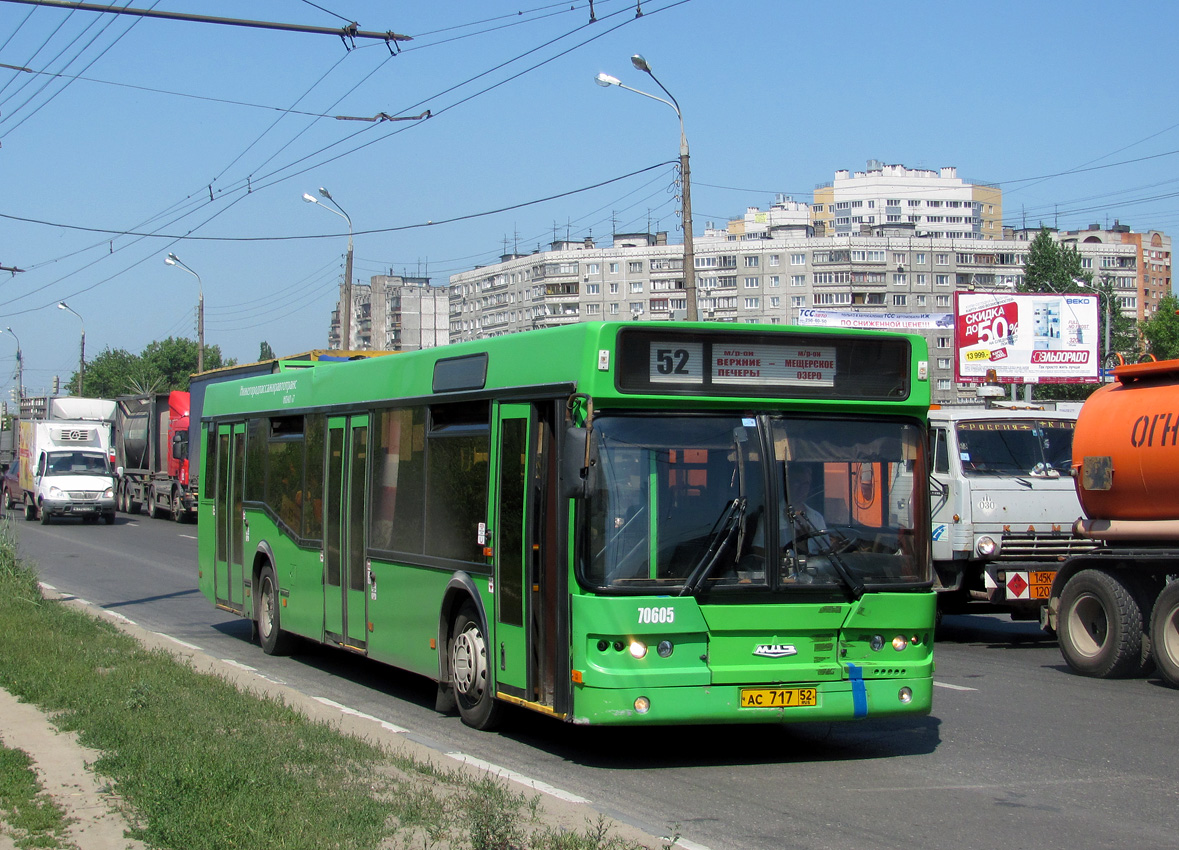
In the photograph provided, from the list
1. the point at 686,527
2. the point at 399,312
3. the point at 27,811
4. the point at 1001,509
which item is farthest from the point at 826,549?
the point at 399,312

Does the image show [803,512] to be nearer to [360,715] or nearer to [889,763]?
[889,763]

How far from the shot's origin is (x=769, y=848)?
6145 mm

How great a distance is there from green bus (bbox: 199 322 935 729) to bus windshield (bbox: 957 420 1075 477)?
6026mm

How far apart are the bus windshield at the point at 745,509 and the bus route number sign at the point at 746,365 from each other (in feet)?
0.81

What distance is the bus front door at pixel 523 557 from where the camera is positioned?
26.9ft

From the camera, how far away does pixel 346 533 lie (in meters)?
11.4

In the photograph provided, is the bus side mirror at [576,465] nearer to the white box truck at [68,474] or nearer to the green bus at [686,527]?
the green bus at [686,527]

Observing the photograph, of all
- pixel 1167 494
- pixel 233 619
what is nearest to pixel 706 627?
pixel 1167 494

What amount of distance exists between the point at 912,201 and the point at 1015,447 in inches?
6876

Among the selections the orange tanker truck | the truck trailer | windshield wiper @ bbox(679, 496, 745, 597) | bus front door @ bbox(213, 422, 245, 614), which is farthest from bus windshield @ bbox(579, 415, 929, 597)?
the truck trailer

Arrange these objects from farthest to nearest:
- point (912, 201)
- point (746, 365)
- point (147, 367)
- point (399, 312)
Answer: point (912, 201) < point (399, 312) < point (147, 367) < point (746, 365)

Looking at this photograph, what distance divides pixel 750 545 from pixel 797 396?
1045 millimetres

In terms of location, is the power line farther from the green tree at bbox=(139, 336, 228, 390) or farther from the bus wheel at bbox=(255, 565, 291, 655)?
the green tree at bbox=(139, 336, 228, 390)

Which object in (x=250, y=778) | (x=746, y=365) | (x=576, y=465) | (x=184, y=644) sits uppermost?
(x=746, y=365)
